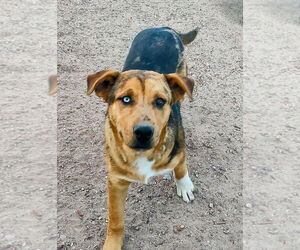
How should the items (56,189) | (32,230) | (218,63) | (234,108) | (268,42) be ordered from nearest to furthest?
(32,230) < (56,189) < (234,108) < (218,63) < (268,42)

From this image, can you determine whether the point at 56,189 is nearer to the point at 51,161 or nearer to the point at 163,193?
the point at 51,161

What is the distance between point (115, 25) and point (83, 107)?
8.66 ft

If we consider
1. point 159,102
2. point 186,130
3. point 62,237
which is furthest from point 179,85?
point 186,130

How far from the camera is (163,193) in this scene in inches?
203

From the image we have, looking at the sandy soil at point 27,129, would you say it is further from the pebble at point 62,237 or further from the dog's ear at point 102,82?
the dog's ear at point 102,82

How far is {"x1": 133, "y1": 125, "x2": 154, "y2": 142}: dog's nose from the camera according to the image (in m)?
3.68

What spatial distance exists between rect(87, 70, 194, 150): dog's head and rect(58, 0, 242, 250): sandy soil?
44.4 inches

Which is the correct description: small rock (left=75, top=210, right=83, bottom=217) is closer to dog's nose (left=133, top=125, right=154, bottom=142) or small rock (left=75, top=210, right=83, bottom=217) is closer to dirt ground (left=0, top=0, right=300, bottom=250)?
dirt ground (left=0, top=0, right=300, bottom=250)

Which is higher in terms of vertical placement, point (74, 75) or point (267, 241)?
Answer: point (267, 241)

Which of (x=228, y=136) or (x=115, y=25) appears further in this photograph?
(x=115, y=25)

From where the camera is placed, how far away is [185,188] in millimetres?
5074

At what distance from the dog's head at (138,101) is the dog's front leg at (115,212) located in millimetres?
472

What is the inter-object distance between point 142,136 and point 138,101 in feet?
1.00

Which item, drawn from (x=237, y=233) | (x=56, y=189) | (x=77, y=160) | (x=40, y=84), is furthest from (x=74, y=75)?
(x=237, y=233)
